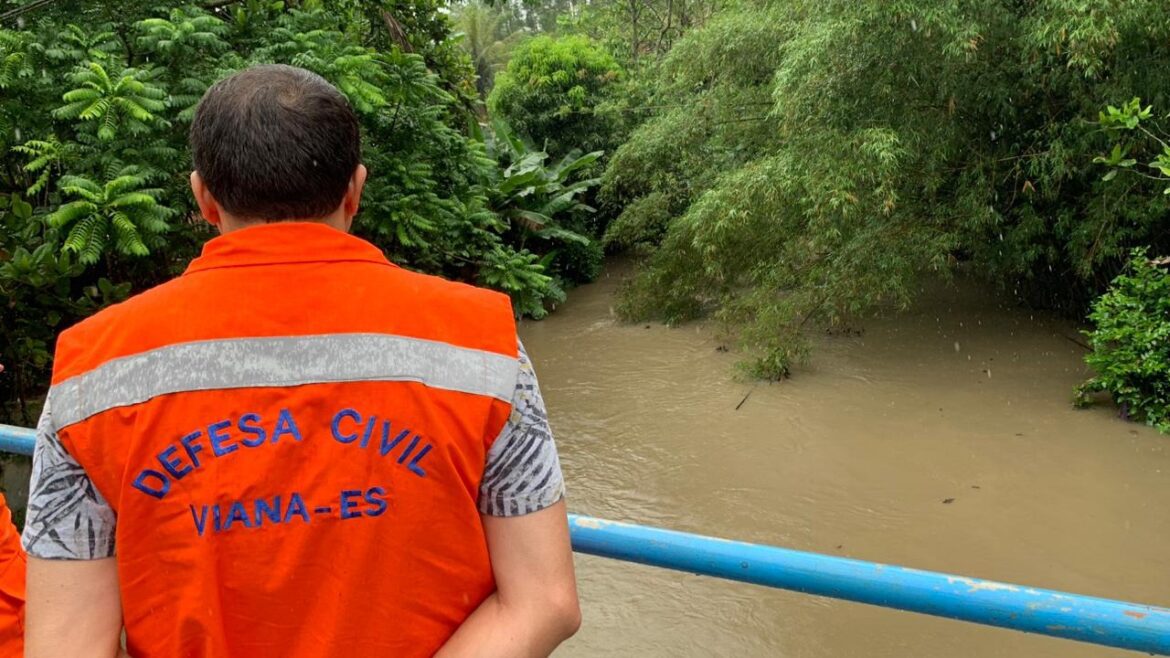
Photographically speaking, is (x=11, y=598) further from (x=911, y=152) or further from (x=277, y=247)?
(x=911, y=152)

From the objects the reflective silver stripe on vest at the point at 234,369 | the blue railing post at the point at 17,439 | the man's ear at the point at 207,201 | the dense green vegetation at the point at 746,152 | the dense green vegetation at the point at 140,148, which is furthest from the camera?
the dense green vegetation at the point at 746,152

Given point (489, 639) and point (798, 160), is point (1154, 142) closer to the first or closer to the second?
point (798, 160)

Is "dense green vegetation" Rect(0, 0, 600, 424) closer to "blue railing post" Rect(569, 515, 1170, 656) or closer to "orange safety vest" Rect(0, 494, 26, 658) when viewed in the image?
"orange safety vest" Rect(0, 494, 26, 658)

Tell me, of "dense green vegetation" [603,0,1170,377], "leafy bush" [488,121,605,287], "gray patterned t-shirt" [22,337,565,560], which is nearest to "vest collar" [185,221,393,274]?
"gray patterned t-shirt" [22,337,565,560]

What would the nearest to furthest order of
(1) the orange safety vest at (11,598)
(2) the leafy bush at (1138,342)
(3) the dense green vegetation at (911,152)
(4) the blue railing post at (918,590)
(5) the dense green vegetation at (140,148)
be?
1. (4) the blue railing post at (918,590)
2. (1) the orange safety vest at (11,598)
3. (5) the dense green vegetation at (140,148)
4. (2) the leafy bush at (1138,342)
5. (3) the dense green vegetation at (911,152)

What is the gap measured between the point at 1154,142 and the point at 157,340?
7.47m

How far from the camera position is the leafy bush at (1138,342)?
5.93m

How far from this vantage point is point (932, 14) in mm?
5891

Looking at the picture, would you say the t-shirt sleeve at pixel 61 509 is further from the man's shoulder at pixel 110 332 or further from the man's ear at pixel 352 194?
→ the man's ear at pixel 352 194

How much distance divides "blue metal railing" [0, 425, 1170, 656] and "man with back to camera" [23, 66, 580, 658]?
40 centimetres

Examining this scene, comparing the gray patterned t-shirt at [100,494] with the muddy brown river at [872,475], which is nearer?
the gray patterned t-shirt at [100,494]

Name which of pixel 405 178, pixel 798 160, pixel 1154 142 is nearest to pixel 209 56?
pixel 405 178

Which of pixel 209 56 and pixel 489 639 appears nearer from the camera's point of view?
pixel 489 639

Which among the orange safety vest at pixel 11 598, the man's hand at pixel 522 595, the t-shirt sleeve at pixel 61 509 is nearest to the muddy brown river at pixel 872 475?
the orange safety vest at pixel 11 598
